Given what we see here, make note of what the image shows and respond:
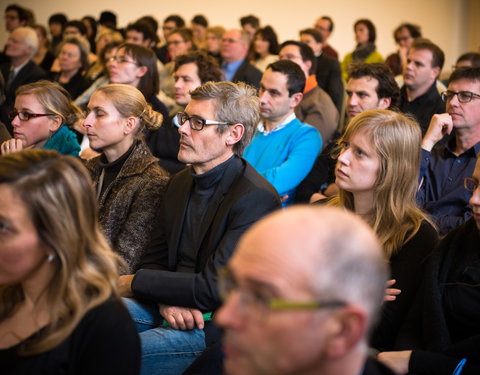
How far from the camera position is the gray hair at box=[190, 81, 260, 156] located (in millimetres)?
2621

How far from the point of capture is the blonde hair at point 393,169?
2.23 metres

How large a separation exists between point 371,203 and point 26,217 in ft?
4.40

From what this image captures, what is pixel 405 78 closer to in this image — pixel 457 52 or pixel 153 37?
pixel 153 37

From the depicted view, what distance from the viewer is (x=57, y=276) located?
55.2 inches

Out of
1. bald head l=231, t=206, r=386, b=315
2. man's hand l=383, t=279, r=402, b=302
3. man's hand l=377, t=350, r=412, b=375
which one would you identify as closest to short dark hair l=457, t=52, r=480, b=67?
man's hand l=383, t=279, r=402, b=302

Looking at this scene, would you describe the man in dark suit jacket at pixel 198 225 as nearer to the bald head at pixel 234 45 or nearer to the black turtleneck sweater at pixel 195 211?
the black turtleneck sweater at pixel 195 211

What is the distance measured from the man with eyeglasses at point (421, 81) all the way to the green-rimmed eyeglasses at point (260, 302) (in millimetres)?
3380

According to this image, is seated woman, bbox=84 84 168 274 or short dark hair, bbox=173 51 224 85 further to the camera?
short dark hair, bbox=173 51 224 85

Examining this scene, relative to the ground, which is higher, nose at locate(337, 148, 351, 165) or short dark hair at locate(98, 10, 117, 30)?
short dark hair at locate(98, 10, 117, 30)

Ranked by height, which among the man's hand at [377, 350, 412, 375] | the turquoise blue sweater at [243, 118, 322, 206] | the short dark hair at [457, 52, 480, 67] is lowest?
the man's hand at [377, 350, 412, 375]

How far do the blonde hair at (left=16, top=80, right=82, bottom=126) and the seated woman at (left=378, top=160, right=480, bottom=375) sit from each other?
227 centimetres

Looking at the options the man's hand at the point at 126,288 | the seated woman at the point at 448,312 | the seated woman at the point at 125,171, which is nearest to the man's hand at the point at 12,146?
the seated woman at the point at 125,171

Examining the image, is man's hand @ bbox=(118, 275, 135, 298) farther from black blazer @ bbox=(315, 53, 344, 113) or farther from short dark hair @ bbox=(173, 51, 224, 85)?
black blazer @ bbox=(315, 53, 344, 113)

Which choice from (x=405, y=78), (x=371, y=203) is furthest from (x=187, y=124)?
(x=405, y=78)
